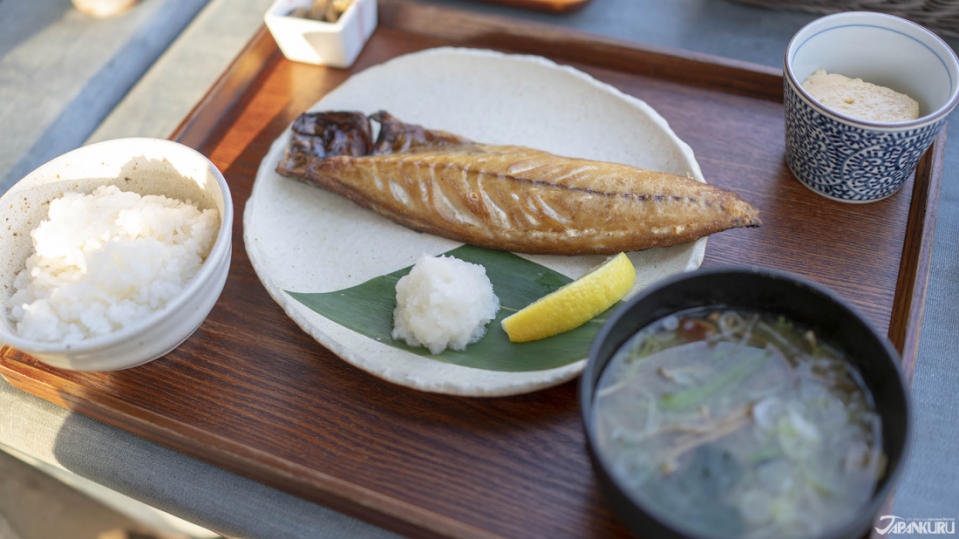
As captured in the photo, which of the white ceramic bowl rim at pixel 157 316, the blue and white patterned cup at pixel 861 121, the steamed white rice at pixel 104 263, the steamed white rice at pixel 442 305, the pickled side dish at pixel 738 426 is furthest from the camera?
the blue and white patterned cup at pixel 861 121

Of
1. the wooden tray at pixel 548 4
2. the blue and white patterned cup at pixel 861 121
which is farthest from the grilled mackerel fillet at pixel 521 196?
the wooden tray at pixel 548 4

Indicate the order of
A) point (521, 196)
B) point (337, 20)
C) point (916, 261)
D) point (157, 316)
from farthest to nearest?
point (337, 20), point (521, 196), point (916, 261), point (157, 316)

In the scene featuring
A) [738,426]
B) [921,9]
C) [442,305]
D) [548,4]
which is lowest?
[442,305]

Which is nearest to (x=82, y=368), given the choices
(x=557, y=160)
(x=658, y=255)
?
(x=557, y=160)

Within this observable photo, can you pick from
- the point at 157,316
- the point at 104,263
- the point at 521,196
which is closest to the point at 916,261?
the point at 521,196

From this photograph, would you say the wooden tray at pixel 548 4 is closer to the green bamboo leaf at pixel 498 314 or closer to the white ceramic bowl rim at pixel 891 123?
the white ceramic bowl rim at pixel 891 123

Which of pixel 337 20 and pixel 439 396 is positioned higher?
pixel 337 20

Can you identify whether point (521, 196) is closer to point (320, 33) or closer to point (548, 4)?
point (320, 33)
